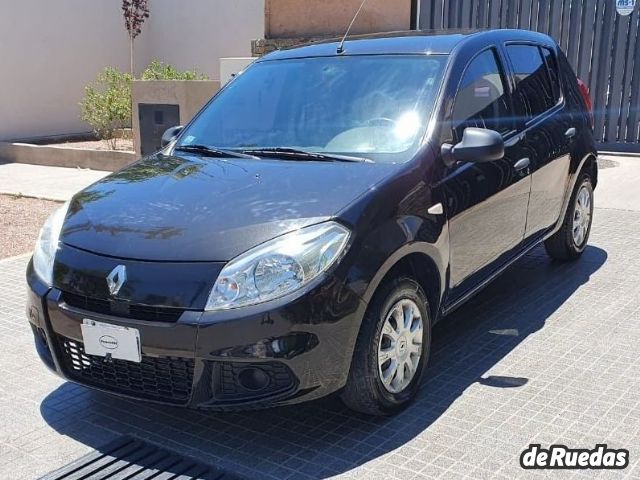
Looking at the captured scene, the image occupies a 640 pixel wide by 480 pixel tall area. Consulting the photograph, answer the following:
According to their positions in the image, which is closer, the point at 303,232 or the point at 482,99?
the point at 303,232

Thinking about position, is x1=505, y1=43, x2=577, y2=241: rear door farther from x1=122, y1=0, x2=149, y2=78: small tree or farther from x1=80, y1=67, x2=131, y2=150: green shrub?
x1=122, y1=0, x2=149, y2=78: small tree

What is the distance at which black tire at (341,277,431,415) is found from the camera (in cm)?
319

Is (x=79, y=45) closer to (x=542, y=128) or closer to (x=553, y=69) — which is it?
(x=553, y=69)

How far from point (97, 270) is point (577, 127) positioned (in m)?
3.95

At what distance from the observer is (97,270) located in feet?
10.2

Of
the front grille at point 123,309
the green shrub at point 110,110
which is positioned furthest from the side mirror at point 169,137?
the green shrub at point 110,110

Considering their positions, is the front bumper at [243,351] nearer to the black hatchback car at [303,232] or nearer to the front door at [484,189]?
the black hatchback car at [303,232]

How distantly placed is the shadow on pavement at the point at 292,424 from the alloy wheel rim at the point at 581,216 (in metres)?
1.70

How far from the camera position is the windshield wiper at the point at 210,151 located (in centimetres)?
397

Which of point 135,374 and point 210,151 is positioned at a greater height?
point 210,151

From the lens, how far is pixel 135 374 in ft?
10.4

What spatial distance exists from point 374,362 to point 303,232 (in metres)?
0.70

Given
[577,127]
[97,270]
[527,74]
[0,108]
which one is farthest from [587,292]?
[0,108]

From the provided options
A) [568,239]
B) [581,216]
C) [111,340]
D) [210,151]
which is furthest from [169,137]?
[581,216]
